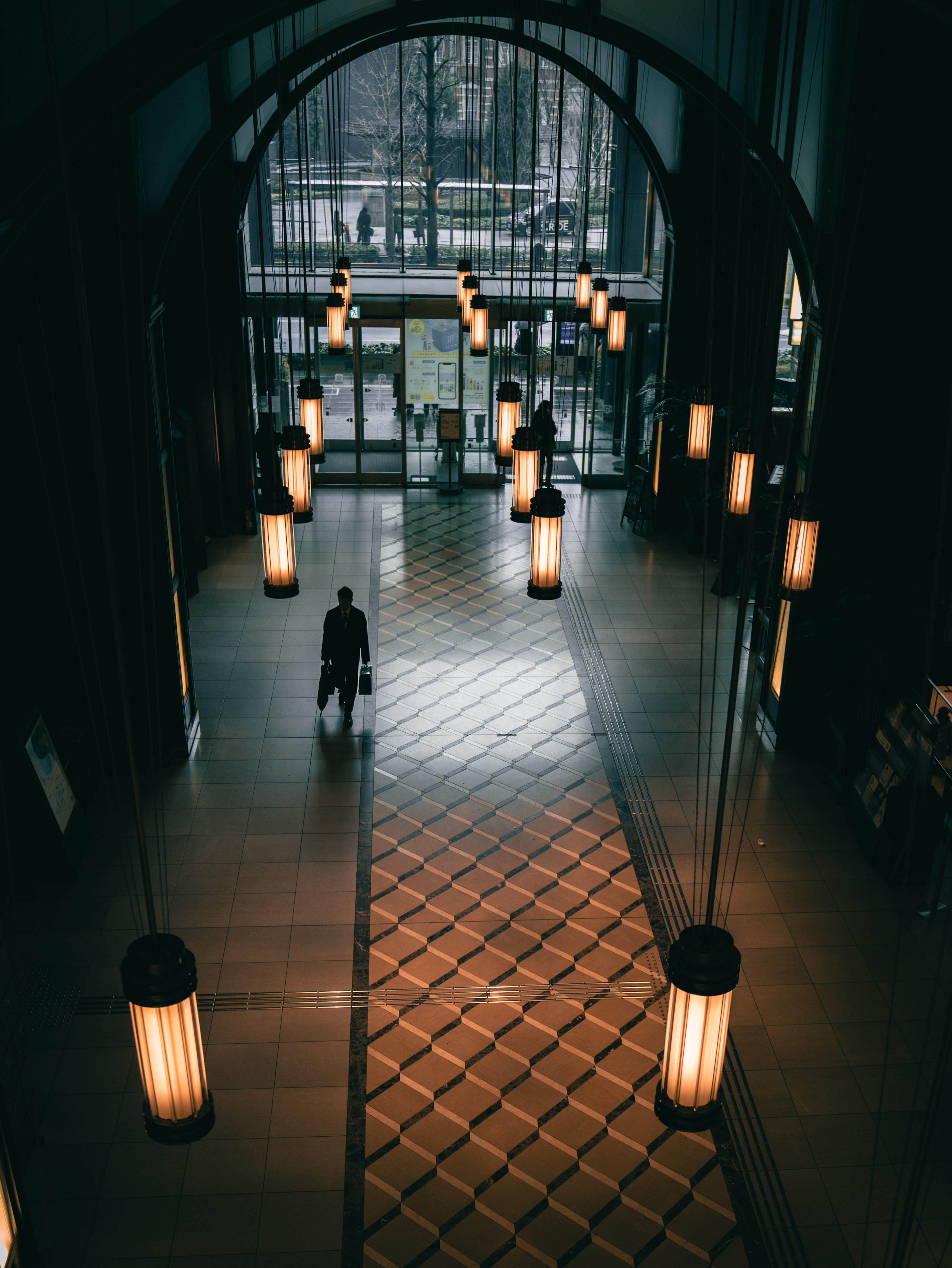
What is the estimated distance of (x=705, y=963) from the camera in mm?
3117

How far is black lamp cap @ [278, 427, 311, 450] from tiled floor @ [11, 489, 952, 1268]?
9.14ft

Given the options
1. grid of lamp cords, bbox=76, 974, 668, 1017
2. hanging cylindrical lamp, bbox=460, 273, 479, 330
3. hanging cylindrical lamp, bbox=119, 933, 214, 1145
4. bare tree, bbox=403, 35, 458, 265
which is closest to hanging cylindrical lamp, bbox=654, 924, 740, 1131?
hanging cylindrical lamp, bbox=119, 933, 214, 1145

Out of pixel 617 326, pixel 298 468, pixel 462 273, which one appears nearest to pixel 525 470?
pixel 298 468

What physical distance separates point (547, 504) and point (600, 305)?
8205 millimetres

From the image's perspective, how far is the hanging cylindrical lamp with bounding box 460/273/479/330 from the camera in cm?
1213

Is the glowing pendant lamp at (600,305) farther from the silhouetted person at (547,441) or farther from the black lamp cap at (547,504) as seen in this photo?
the black lamp cap at (547,504)

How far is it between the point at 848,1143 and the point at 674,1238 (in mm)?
1136

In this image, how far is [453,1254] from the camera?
498 centimetres

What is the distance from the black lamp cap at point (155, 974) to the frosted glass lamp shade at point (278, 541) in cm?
321

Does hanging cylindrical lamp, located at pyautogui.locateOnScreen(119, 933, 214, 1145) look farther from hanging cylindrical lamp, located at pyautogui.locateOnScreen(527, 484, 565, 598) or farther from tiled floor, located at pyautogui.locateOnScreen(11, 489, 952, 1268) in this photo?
hanging cylindrical lamp, located at pyautogui.locateOnScreen(527, 484, 565, 598)

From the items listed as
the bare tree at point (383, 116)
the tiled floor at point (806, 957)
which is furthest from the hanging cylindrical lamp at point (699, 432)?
the bare tree at point (383, 116)

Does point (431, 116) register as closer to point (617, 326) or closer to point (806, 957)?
point (617, 326)

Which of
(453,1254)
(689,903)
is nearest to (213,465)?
(689,903)

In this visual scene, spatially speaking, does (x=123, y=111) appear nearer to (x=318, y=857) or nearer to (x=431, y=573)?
(x=318, y=857)
